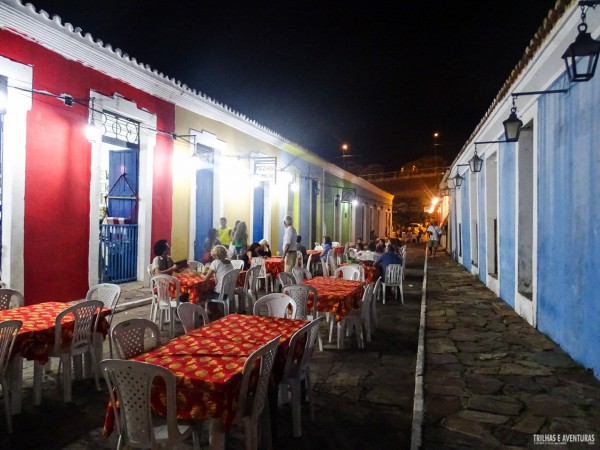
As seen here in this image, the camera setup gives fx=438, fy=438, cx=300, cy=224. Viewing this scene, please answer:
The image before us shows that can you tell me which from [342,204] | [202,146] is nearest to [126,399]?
[202,146]

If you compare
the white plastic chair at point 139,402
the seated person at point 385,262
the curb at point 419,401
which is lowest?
the curb at point 419,401

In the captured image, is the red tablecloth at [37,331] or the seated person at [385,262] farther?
the seated person at [385,262]

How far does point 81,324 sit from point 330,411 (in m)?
2.66

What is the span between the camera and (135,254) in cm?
998

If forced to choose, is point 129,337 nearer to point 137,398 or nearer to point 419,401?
point 137,398

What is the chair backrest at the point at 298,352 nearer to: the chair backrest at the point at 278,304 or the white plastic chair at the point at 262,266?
the chair backrest at the point at 278,304

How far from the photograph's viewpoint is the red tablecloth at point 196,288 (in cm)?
690

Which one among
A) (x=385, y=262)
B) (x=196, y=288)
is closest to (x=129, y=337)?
(x=196, y=288)

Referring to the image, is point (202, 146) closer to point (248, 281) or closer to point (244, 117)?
point (244, 117)

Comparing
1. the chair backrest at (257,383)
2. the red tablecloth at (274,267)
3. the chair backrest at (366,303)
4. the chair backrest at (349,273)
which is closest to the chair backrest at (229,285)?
the chair backrest at (366,303)

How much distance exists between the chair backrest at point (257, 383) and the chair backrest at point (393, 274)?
687 centimetres

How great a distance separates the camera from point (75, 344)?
4434mm

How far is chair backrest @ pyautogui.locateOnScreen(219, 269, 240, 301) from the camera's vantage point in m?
7.19

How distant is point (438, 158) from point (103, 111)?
151ft
